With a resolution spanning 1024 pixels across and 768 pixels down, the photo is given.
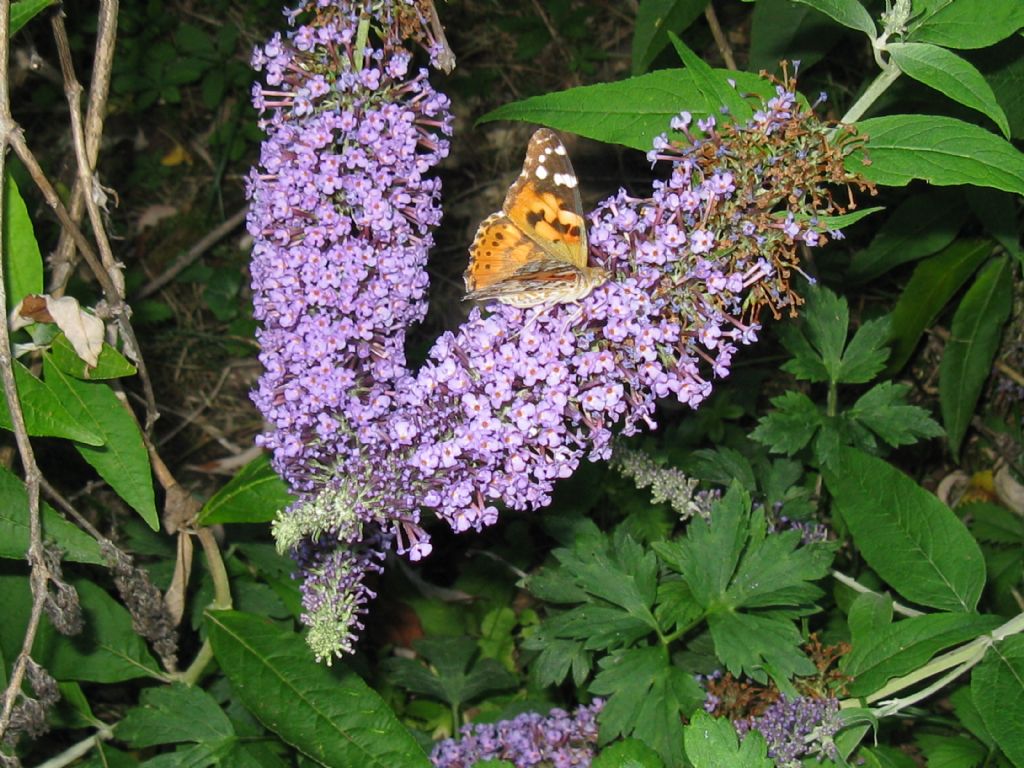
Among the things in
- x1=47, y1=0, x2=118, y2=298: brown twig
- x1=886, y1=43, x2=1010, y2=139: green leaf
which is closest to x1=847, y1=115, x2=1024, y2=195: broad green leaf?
x1=886, y1=43, x2=1010, y2=139: green leaf

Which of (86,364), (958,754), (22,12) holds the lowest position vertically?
(958,754)

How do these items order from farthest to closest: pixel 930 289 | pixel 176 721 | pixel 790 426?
pixel 930 289 → pixel 790 426 → pixel 176 721

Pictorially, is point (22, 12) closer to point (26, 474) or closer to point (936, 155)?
point (26, 474)

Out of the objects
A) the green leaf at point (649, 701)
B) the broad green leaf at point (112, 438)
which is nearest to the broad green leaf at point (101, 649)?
the broad green leaf at point (112, 438)

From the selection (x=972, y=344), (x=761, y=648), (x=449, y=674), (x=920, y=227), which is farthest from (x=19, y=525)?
(x=972, y=344)

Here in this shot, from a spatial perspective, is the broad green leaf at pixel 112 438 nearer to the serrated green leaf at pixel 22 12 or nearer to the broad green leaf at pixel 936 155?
the serrated green leaf at pixel 22 12
